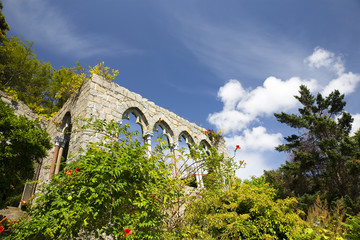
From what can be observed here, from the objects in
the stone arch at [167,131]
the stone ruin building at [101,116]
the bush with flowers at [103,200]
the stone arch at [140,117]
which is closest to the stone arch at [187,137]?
the stone ruin building at [101,116]

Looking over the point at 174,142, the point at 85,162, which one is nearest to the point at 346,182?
the point at 174,142

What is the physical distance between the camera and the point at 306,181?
11.9m

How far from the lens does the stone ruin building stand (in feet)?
18.4

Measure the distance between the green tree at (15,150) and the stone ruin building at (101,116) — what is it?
0.56m

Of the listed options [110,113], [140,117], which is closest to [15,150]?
[110,113]

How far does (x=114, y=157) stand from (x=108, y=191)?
0.43 metres

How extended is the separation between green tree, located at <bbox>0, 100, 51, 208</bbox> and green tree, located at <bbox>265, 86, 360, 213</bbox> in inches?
439

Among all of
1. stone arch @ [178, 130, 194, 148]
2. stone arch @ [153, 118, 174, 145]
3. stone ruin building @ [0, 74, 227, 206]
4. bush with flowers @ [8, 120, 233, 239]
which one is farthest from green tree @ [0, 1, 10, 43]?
bush with flowers @ [8, 120, 233, 239]

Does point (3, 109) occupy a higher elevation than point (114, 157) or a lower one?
higher

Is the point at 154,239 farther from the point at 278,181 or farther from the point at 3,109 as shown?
the point at 278,181

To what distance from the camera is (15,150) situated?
15.2 ft

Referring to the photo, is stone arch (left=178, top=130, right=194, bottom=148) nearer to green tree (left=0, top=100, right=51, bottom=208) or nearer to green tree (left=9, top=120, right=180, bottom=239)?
green tree (left=0, top=100, right=51, bottom=208)

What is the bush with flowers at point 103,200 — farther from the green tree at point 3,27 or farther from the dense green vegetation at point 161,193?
the green tree at point 3,27

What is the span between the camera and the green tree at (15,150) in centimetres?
438
